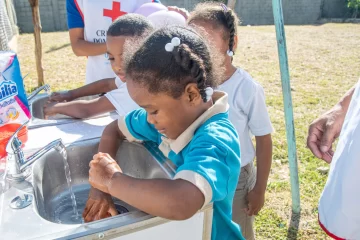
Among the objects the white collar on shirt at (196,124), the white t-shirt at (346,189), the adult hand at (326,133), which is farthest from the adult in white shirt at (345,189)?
the white collar on shirt at (196,124)

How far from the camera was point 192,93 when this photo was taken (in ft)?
2.87

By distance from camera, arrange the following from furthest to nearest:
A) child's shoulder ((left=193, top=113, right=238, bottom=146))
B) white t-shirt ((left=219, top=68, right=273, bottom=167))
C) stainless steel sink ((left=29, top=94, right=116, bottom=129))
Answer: stainless steel sink ((left=29, top=94, right=116, bottom=129)) < white t-shirt ((left=219, top=68, right=273, bottom=167)) < child's shoulder ((left=193, top=113, right=238, bottom=146))

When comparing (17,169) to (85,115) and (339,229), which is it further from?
(339,229)

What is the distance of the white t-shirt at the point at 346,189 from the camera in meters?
0.84

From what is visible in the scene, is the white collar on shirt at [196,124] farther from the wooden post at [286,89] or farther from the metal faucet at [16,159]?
the wooden post at [286,89]

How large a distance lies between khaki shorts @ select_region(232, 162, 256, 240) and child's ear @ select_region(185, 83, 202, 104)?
608 millimetres

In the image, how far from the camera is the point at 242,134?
1.35 metres

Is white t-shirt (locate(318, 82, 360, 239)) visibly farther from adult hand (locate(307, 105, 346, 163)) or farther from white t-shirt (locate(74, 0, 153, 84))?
white t-shirt (locate(74, 0, 153, 84))

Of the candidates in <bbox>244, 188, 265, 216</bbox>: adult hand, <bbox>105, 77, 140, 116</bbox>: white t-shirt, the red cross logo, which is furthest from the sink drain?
the red cross logo

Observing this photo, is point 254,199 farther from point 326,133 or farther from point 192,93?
point 192,93

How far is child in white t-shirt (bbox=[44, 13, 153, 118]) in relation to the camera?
134 cm

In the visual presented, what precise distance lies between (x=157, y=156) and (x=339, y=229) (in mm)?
575

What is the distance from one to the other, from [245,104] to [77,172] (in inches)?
27.0

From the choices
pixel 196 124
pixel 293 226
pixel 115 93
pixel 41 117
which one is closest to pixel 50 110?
pixel 41 117
